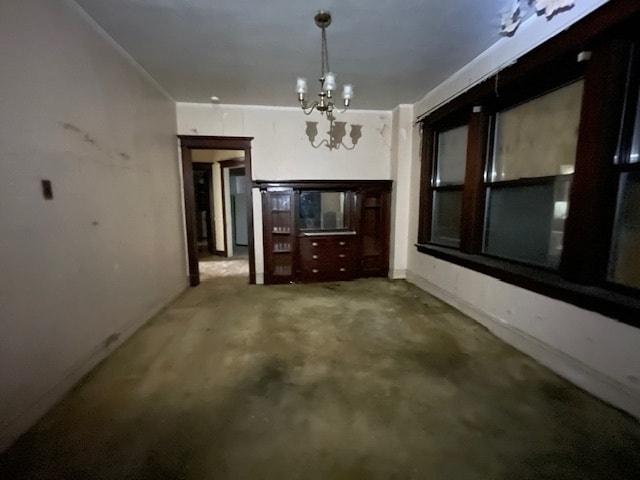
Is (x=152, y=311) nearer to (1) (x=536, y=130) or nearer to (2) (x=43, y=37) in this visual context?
(2) (x=43, y=37)

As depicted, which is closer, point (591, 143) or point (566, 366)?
point (591, 143)

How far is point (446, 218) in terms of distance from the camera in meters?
3.80

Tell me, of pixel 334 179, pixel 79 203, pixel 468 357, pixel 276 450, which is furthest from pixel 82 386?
pixel 334 179

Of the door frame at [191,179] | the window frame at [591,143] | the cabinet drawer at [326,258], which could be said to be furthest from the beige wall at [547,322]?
the door frame at [191,179]

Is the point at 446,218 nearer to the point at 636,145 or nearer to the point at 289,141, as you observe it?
the point at 636,145

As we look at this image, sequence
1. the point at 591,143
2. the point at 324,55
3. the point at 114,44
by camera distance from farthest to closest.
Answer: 1. the point at 324,55
2. the point at 114,44
3. the point at 591,143

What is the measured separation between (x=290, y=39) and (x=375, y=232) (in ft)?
9.54

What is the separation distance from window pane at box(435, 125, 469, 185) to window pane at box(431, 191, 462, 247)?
0.18m

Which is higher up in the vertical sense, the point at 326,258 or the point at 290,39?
the point at 290,39

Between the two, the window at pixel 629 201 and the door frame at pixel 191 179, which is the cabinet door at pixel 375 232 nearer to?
the door frame at pixel 191 179

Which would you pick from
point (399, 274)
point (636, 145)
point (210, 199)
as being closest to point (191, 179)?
point (210, 199)

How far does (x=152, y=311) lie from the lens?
10.6 ft

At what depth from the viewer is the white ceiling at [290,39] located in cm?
214

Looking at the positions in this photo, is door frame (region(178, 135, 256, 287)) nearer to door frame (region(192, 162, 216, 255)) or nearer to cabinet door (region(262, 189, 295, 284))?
cabinet door (region(262, 189, 295, 284))
